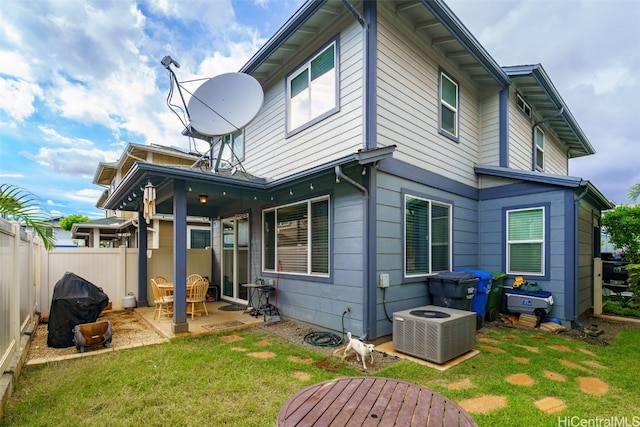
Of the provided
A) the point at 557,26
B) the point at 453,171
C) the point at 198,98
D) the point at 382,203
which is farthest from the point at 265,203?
the point at 557,26

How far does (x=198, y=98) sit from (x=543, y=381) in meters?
6.79

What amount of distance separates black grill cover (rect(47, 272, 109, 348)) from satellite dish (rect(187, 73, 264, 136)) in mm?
3345

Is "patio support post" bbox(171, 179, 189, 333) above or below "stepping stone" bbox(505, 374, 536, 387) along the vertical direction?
above

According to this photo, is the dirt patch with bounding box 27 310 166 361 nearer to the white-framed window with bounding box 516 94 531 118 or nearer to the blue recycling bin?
the blue recycling bin

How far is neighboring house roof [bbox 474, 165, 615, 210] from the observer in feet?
18.2

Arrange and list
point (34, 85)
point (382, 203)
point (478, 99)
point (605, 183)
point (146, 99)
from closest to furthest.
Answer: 1. point (382, 203)
2. point (478, 99)
3. point (34, 85)
4. point (146, 99)
5. point (605, 183)

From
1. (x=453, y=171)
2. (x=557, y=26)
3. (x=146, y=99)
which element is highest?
(x=557, y=26)

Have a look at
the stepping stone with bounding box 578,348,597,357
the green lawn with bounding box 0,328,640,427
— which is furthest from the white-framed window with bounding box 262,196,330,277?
the stepping stone with bounding box 578,348,597,357

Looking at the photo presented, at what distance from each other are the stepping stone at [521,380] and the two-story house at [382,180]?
170 centimetres

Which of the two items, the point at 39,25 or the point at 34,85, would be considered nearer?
the point at 39,25

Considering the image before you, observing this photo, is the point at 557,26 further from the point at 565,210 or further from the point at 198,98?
the point at 198,98

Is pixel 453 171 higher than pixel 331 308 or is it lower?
higher

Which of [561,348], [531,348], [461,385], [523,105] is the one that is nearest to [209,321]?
[461,385]

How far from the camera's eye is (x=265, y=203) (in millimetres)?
6738
